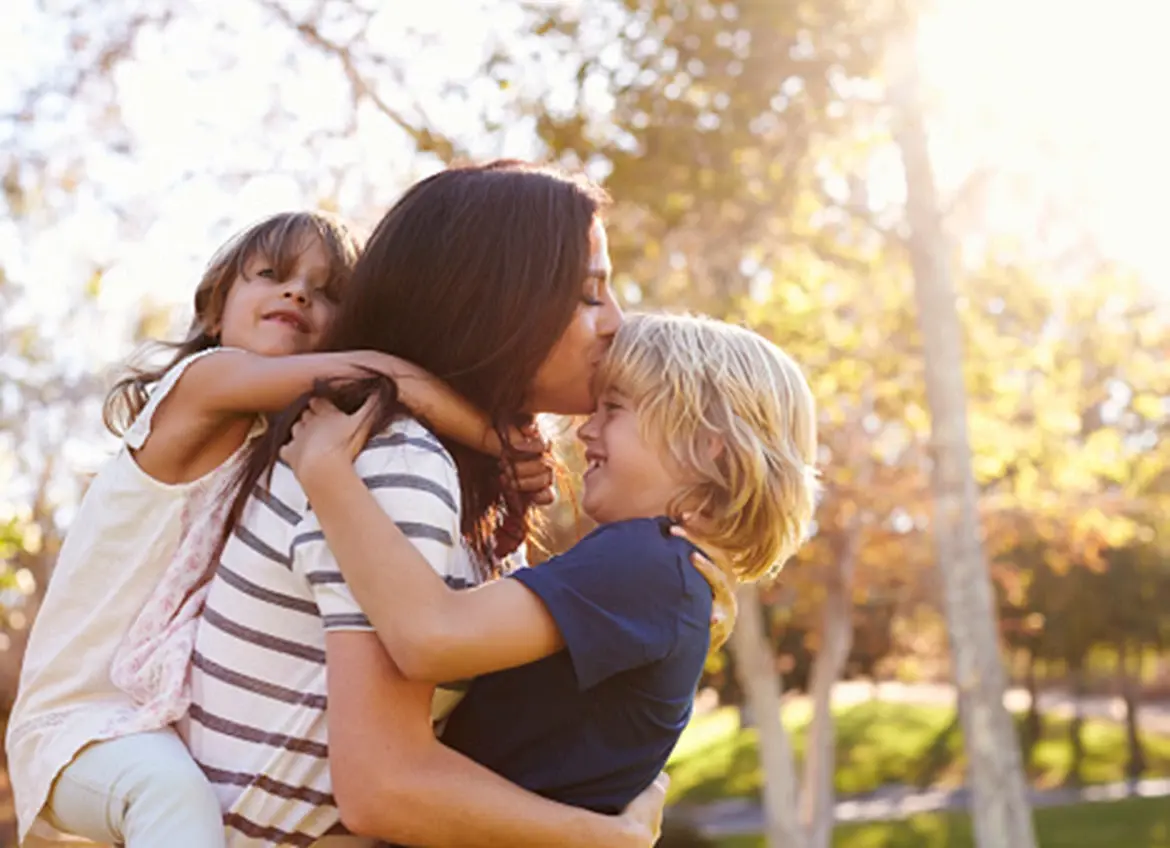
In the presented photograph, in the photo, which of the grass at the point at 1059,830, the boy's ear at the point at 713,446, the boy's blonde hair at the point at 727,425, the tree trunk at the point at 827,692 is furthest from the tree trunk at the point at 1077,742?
the boy's ear at the point at 713,446

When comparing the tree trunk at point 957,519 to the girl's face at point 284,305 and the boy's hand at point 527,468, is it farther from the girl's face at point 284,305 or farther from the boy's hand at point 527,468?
the boy's hand at point 527,468

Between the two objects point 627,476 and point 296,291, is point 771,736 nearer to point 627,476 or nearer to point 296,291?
point 296,291

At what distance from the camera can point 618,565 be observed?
75.1 inches

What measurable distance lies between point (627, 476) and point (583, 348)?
208 mm

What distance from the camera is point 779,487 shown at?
2234mm

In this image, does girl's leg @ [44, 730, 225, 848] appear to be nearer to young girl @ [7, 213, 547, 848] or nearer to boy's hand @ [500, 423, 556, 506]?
young girl @ [7, 213, 547, 848]

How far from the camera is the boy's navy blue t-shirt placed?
1.87m

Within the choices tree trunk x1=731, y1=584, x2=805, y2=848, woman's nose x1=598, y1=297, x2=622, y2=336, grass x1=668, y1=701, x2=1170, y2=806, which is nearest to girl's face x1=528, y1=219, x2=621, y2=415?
woman's nose x1=598, y1=297, x2=622, y2=336

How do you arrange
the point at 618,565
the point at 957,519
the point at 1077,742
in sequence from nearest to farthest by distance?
the point at 618,565 → the point at 957,519 → the point at 1077,742

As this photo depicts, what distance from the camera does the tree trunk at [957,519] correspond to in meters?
8.83

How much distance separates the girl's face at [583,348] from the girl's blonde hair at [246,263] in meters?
0.69

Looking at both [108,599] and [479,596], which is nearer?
[479,596]

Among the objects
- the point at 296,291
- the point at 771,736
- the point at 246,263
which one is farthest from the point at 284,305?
the point at 771,736

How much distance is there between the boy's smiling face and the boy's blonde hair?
0.05 feet
